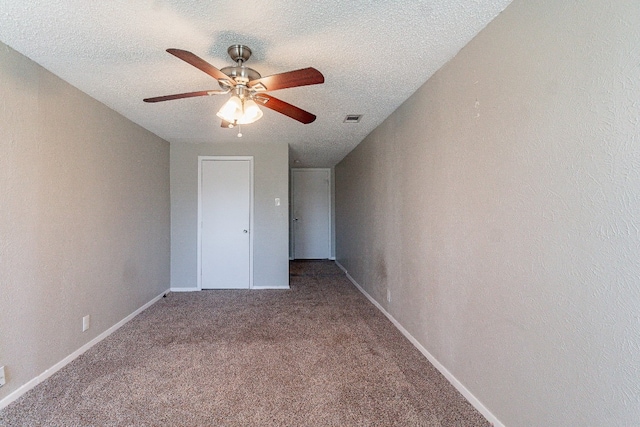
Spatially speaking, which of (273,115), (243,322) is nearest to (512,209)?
(273,115)

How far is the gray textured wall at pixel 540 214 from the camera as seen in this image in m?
1.01

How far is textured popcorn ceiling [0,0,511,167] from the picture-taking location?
151 centimetres

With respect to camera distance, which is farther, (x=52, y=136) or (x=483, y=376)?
(x=52, y=136)

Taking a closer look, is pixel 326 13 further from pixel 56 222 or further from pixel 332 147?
pixel 332 147

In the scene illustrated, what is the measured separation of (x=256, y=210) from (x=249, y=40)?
2865mm

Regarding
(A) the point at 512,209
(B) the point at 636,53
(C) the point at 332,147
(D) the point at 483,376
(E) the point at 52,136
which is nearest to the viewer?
(B) the point at 636,53

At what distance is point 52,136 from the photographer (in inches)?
85.5

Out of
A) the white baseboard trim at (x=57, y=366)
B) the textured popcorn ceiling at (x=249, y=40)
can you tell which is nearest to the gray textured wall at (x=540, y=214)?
the textured popcorn ceiling at (x=249, y=40)

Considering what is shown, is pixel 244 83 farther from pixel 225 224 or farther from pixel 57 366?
pixel 225 224

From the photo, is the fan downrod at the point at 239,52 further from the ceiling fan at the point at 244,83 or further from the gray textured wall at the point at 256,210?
the gray textured wall at the point at 256,210

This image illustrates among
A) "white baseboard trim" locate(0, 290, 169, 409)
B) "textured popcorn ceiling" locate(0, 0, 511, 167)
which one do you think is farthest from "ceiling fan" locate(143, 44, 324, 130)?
"white baseboard trim" locate(0, 290, 169, 409)

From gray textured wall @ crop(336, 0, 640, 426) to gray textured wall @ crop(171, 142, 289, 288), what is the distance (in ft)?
8.27

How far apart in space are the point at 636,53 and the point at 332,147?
12.8ft

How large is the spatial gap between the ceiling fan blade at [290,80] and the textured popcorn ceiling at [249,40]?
26 centimetres
